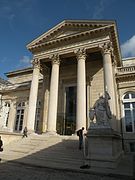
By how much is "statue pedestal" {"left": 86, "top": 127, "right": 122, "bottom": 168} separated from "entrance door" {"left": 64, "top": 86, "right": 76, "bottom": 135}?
907 cm

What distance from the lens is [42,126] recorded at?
66.0 feet

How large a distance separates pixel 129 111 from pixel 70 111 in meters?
6.29

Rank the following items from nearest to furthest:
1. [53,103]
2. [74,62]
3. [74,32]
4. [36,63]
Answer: [53,103] → [74,32] → [36,63] → [74,62]

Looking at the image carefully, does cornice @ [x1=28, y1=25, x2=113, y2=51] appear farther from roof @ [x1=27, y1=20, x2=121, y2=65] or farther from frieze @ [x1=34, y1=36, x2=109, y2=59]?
frieze @ [x1=34, y1=36, x2=109, y2=59]

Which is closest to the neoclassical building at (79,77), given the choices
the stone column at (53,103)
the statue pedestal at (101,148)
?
the stone column at (53,103)

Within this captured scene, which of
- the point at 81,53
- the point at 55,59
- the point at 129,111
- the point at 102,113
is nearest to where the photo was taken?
the point at 102,113

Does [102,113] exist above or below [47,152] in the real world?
above

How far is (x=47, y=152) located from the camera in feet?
39.7

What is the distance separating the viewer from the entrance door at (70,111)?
19547 mm

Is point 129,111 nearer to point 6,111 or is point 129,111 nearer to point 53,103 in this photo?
point 53,103

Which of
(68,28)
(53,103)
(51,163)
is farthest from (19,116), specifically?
(51,163)

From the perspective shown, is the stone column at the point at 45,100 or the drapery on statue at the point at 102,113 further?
the stone column at the point at 45,100

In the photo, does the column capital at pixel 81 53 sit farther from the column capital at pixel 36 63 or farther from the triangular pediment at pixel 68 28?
the column capital at pixel 36 63

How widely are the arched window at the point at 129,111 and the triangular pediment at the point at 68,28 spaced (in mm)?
7638
